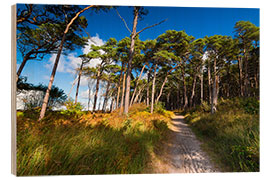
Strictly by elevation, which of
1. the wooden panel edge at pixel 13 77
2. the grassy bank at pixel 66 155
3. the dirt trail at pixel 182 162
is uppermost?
the wooden panel edge at pixel 13 77

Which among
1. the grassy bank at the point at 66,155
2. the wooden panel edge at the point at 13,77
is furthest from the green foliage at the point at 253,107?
the wooden panel edge at the point at 13,77

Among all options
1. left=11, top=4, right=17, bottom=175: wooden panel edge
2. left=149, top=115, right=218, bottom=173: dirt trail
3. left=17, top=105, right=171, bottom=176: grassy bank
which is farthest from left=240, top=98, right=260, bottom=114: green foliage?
left=11, top=4, right=17, bottom=175: wooden panel edge

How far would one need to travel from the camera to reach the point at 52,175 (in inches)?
65.8

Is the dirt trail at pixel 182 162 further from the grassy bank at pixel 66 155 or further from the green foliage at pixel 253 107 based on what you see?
the green foliage at pixel 253 107

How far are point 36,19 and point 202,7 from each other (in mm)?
4923

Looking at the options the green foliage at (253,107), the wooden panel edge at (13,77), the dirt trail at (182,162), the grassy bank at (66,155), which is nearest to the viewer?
the grassy bank at (66,155)

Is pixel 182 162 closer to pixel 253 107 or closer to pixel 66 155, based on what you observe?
pixel 66 155

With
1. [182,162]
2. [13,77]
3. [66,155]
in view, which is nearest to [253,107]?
[182,162]

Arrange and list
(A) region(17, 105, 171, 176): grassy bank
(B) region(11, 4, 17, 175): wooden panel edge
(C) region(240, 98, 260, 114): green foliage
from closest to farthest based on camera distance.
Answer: (A) region(17, 105, 171, 176): grassy bank → (B) region(11, 4, 17, 175): wooden panel edge → (C) region(240, 98, 260, 114): green foliage

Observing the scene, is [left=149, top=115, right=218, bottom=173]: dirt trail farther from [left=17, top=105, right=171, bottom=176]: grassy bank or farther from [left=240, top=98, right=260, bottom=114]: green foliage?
[left=240, top=98, right=260, bottom=114]: green foliage
